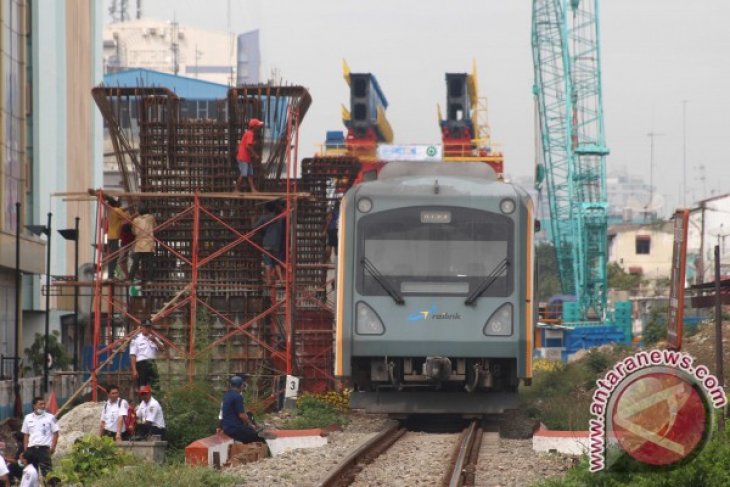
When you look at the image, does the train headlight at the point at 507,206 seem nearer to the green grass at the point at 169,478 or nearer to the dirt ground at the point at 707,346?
the green grass at the point at 169,478

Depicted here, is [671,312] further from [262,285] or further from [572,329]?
[572,329]

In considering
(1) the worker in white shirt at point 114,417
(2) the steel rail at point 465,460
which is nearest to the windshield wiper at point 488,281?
(2) the steel rail at point 465,460

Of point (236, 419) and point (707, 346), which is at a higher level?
point (236, 419)

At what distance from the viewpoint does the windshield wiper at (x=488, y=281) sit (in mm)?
19781

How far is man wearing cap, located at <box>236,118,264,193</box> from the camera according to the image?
2545 centimetres

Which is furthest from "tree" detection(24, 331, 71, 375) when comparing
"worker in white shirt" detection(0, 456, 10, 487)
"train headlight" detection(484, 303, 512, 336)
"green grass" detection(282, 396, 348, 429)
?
"worker in white shirt" detection(0, 456, 10, 487)

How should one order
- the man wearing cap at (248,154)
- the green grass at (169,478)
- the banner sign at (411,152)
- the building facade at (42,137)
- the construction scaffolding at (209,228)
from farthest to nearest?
1. the banner sign at (411,152)
2. the building facade at (42,137)
3. the man wearing cap at (248,154)
4. the construction scaffolding at (209,228)
5. the green grass at (169,478)

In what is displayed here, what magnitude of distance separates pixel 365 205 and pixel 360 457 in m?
4.48

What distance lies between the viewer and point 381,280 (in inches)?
782

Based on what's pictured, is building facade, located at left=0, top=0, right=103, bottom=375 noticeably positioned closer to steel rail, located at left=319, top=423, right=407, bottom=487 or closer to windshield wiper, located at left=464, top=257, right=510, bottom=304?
steel rail, located at left=319, top=423, right=407, bottom=487

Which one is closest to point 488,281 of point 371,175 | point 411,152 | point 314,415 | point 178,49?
point 371,175

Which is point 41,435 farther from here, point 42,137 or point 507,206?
point 42,137

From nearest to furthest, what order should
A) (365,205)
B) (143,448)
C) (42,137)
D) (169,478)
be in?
(169,478) → (143,448) → (365,205) → (42,137)

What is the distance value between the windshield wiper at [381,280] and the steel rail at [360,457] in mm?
1843
